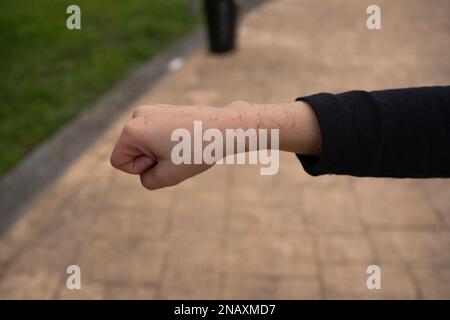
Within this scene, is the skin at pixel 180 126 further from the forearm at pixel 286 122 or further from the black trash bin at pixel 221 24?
the black trash bin at pixel 221 24

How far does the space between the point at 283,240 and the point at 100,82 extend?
9.73 ft

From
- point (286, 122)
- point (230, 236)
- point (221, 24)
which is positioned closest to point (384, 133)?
point (286, 122)

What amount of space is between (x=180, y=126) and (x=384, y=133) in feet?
1.65

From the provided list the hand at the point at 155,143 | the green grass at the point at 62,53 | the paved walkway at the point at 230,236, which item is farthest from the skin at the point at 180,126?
the green grass at the point at 62,53

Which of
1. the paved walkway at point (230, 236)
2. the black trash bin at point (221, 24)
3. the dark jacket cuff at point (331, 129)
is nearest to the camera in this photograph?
the dark jacket cuff at point (331, 129)

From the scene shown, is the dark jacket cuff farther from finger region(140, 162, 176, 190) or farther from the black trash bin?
the black trash bin

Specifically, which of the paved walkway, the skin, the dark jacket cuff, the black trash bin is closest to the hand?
the skin

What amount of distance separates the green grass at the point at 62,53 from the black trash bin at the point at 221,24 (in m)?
0.82

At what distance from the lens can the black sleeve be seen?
1.14 m

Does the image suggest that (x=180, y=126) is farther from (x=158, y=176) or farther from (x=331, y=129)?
(x=331, y=129)

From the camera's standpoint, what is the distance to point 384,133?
114cm

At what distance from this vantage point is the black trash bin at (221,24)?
5.13 m

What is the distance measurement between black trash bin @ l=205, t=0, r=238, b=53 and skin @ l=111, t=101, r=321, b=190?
4.15 meters
